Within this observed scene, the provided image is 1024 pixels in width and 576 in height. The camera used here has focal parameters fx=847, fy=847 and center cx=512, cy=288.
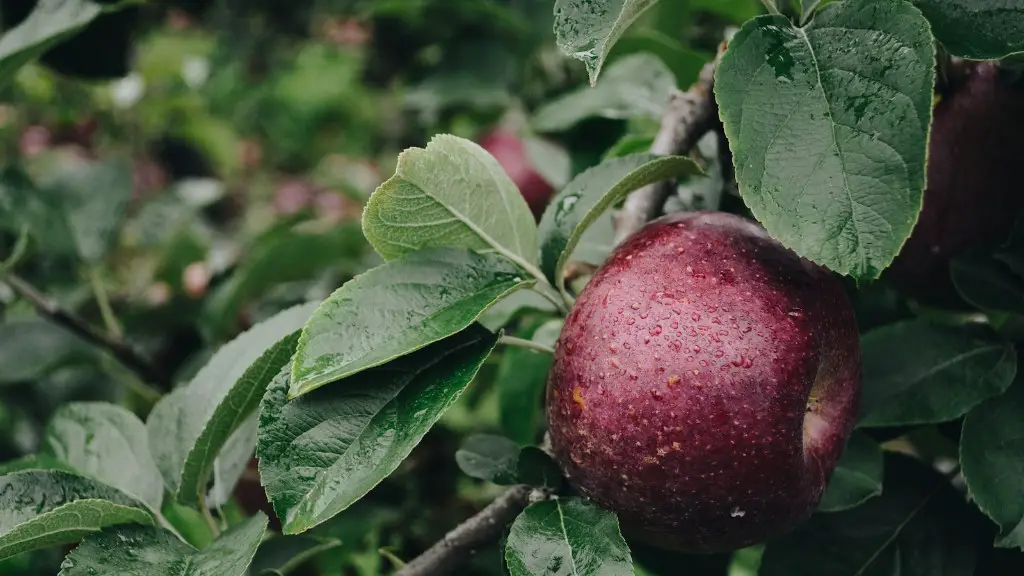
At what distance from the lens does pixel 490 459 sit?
23.6 inches

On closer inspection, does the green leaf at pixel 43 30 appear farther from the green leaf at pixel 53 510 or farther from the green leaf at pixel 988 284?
the green leaf at pixel 988 284

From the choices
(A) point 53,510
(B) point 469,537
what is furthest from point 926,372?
(A) point 53,510

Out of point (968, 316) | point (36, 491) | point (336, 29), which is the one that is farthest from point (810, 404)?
point (336, 29)

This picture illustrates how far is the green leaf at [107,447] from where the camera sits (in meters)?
0.65

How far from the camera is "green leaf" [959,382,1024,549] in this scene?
0.56m

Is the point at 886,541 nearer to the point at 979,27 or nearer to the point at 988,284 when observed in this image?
the point at 988,284

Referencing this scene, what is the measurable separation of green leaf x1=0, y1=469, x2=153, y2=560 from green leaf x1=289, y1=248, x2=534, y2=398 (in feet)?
0.56

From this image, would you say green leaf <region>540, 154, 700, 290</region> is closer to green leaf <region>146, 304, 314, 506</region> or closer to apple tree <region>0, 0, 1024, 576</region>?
apple tree <region>0, 0, 1024, 576</region>

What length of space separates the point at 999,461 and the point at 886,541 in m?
0.11

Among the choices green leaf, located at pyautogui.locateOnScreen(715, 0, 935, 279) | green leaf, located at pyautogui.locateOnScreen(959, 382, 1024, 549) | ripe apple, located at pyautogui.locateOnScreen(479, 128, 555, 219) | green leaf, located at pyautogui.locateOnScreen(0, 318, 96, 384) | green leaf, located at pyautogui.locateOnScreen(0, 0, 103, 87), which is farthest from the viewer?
ripe apple, located at pyautogui.locateOnScreen(479, 128, 555, 219)

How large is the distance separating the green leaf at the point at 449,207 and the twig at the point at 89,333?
1.97ft

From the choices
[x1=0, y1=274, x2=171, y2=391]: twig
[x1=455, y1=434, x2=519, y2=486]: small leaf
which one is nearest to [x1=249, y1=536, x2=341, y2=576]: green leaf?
[x1=455, y1=434, x2=519, y2=486]: small leaf

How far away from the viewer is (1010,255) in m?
0.62

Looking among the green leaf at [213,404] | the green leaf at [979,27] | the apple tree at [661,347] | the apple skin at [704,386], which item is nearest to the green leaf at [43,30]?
the apple tree at [661,347]
